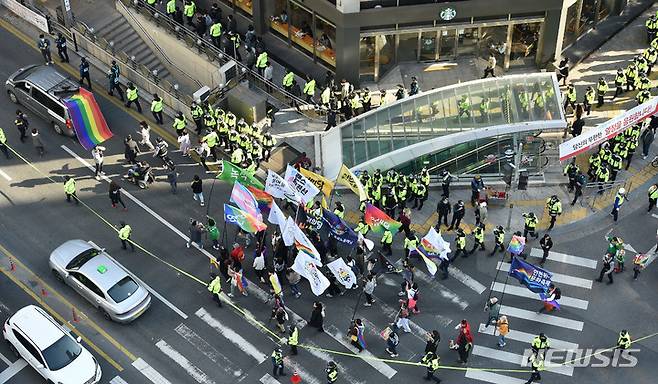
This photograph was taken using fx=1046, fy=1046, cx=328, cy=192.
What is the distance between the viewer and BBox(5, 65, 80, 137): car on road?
45.1 metres

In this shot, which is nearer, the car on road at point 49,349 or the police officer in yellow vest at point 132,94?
the car on road at point 49,349

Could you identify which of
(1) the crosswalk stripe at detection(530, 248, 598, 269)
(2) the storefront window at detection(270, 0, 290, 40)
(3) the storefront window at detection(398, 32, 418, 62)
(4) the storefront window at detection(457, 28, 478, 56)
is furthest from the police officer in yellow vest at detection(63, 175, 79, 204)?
(4) the storefront window at detection(457, 28, 478, 56)

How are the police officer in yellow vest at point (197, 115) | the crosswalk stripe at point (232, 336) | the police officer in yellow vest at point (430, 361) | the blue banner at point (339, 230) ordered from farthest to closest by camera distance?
1. the police officer in yellow vest at point (197, 115)
2. the blue banner at point (339, 230)
3. the crosswalk stripe at point (232, 336)
4. the police officer in yellow vest at point (430, 361)

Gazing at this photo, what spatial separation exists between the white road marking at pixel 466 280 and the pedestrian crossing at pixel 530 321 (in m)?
0.50

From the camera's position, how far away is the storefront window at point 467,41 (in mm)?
48688

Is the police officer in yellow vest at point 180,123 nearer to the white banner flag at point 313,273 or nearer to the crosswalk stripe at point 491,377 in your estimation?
the white banner flag at point 313,273

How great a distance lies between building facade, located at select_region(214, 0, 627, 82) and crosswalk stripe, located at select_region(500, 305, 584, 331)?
1438 cm

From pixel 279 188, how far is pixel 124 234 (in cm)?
624

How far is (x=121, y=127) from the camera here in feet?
153

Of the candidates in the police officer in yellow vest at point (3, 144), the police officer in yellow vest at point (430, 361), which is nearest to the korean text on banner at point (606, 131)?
the police officer in yellow vest at point (430, 361)

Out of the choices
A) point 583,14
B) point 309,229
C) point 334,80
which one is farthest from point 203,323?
point 583,14

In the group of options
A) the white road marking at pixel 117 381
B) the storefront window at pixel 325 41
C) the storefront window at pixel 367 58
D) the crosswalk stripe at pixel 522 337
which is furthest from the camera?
the storefront window at pixel 325 41

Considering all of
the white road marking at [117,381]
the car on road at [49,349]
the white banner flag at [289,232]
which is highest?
the white banner flag at [289,232]

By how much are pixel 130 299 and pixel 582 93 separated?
23.8m
